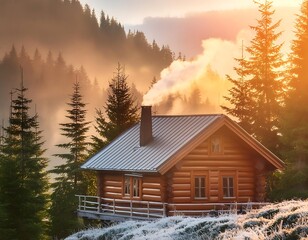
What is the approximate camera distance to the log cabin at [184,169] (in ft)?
116

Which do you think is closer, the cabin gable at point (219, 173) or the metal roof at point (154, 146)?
the metal roof at point (154, 146)

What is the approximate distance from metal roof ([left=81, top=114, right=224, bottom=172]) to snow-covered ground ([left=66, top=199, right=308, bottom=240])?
27.8 feet

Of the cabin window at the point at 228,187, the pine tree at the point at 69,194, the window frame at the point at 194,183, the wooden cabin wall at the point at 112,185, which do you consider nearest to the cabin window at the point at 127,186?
the wooden cabin wall at the point at 112,185

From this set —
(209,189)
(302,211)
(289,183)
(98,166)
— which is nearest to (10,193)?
(98,166)

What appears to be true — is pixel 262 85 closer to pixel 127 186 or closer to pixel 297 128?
pixel 297 128

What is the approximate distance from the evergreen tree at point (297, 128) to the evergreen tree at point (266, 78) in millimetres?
3919

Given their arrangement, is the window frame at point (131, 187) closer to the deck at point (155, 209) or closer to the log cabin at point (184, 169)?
the log cabin at point (184, 169)

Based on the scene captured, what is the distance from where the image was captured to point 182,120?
39156 millimetres

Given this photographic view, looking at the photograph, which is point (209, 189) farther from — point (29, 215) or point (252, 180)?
point (29, 215)

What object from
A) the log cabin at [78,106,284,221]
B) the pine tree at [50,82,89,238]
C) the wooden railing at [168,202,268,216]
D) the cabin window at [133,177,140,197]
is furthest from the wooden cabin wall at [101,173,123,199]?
the pine tree at [50,82,89,238]

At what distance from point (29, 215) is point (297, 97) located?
2044 centimetres

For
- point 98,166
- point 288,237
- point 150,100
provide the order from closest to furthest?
point 288,237, point 98,166, point 150,100

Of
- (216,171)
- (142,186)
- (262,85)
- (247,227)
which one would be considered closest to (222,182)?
(216,171)

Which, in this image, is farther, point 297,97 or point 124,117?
point 124,117
